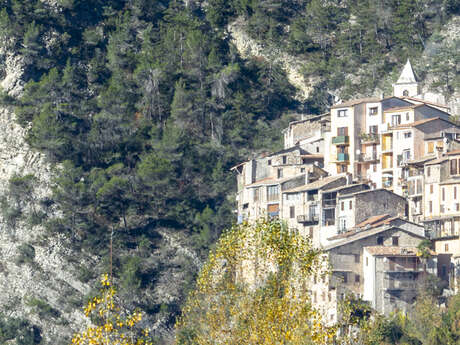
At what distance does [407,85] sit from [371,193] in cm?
3252

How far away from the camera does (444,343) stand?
3007 inches

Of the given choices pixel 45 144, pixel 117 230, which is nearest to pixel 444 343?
pixel 117 230

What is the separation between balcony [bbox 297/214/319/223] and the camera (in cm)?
10188

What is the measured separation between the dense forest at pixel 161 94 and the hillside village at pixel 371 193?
7.27 meters

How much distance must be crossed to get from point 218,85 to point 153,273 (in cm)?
2887

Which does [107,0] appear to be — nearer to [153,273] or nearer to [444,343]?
[153,273]

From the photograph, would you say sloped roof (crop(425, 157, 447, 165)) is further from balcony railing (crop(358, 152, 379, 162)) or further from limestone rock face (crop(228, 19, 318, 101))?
limestone rock face (crop(228, 19, 318, 101))

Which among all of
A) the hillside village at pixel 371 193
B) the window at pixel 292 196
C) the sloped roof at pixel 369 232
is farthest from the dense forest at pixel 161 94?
the sloped roof at pixel 369 232

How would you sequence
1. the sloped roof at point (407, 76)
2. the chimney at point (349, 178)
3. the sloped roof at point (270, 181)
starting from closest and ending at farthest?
1. the chimney at point (349, 178)
2. the sloped roof at point (270, 181)
3. the sloped roof at point (407, 76)

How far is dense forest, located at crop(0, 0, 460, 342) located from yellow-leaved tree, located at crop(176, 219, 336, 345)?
54119 mm

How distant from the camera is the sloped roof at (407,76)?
128m

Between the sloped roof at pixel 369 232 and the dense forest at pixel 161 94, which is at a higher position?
the dense forest at pixel 161 94

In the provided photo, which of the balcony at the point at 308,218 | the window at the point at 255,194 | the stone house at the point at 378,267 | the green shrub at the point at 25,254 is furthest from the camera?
the green shrub at the point at 25,254

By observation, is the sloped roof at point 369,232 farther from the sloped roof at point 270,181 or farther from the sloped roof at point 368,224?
the sloped roof at point 270,181
